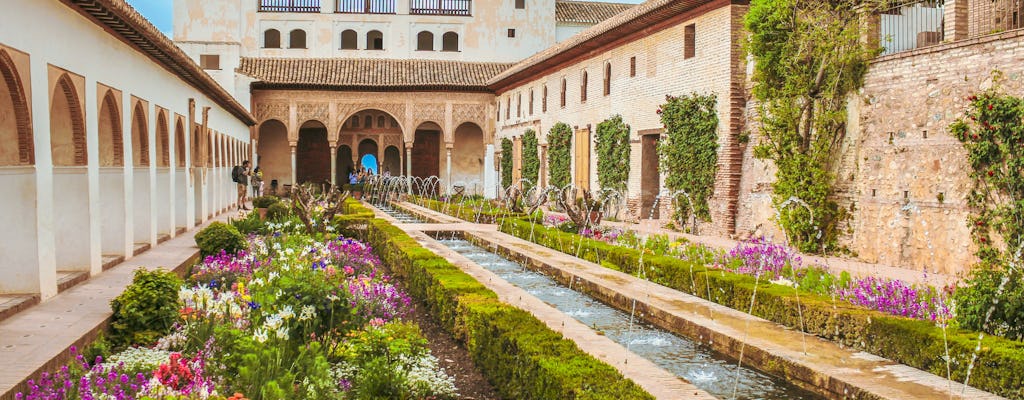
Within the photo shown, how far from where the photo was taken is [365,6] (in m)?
39.5

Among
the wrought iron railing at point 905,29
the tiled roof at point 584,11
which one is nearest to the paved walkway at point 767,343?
the wrought iron railing at point 905,29

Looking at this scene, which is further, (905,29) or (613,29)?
(613,29)

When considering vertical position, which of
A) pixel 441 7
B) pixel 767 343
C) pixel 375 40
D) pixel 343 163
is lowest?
pixel 767 343

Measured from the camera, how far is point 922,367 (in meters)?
6.24

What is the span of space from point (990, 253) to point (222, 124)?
63.8 feet

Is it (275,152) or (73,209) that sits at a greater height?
(275,152)

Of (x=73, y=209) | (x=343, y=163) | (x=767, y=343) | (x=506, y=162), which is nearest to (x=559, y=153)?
A: (x=506, y=162)

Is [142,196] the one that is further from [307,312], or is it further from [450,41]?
[450,41]

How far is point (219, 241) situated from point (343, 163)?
1245 inches

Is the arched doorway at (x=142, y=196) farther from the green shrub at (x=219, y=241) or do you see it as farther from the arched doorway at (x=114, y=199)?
the green shrub at (x=219, y=241)

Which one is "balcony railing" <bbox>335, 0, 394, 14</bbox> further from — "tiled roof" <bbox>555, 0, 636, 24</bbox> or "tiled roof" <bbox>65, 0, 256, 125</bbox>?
"tiled roof" <bbox>65, 0, 256, 125</bbox>

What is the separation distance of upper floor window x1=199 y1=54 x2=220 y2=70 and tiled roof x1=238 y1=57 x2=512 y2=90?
37.7 inches

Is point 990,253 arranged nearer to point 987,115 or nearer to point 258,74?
point 987,115

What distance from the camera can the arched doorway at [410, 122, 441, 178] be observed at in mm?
40938
